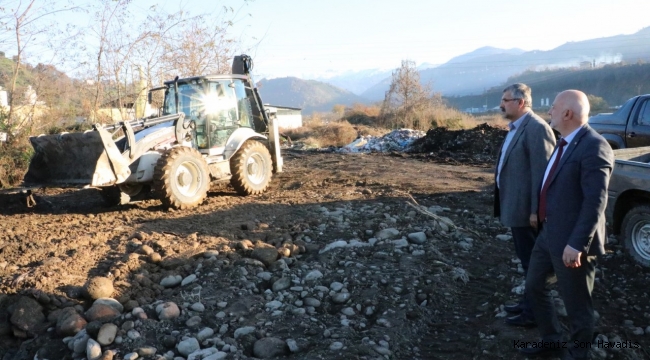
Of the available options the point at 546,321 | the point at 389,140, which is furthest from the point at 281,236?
the point at 389,140

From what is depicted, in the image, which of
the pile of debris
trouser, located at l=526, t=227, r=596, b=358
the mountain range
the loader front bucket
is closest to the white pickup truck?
trouser, located at l=526, t=227, r=596, b=358

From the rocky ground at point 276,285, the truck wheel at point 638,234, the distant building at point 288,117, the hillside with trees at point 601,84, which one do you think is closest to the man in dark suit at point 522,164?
the rocky ground at point 276,285

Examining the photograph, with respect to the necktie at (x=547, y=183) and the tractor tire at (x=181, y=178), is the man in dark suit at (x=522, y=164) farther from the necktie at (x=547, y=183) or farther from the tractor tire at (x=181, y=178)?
the tractor tire at (x=181, y=178)

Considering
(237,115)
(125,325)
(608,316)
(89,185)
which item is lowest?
(608,316)

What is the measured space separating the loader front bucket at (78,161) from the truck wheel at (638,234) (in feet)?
20.9

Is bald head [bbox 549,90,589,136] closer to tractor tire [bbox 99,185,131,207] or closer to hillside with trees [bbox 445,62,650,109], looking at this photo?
tractor tire [bbox 99,185,131,207]

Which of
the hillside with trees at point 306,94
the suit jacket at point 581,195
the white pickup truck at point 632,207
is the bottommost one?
the white pickup truck at point 632,207

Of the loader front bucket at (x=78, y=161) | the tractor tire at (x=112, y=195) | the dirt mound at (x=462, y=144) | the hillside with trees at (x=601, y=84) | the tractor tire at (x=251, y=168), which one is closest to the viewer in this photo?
the loader front bucket at (x=78, y=161)

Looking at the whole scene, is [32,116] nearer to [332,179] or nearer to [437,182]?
[332,179]

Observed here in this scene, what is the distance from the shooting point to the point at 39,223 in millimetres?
7320

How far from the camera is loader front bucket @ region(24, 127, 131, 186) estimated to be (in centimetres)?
704

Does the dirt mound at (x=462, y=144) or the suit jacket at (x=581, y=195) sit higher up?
the suit jacket at (x=581, y=195)

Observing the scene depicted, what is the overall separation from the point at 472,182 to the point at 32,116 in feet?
33.0

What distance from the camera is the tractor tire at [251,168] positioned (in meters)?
8.84
